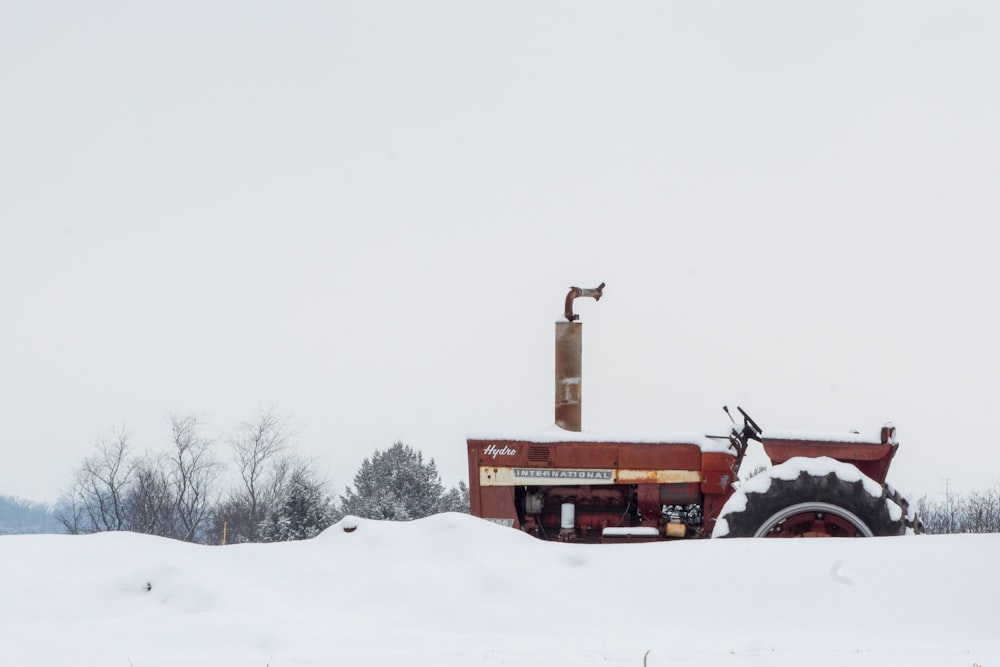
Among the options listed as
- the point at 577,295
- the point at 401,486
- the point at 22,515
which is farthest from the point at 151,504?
Answer: the point at 22,515

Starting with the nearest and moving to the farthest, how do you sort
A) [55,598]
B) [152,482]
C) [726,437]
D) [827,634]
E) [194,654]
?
[194,654], [827,634], [55,598], [726,437], [152,482]

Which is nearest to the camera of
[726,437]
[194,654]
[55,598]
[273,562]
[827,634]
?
[194,654]

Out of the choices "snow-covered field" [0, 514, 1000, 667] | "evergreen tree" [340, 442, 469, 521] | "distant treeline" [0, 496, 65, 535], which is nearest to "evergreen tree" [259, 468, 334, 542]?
"evergreen tree" [340, 442, 469, 521]

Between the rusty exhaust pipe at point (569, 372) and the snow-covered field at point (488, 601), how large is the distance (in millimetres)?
2676

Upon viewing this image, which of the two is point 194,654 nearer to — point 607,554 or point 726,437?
point 607,554

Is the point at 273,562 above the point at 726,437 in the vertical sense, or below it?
below

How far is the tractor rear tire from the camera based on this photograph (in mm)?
8258

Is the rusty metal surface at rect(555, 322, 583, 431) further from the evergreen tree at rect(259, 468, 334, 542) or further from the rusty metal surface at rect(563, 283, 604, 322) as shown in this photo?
the evergreen tree at rect(259, 468, 334, 542)

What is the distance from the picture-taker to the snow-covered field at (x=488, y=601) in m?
5.62

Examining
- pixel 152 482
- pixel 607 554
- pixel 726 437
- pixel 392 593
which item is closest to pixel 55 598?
pixel 392 593

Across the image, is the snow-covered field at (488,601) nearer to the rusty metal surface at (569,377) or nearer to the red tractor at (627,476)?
the red tractor at (627,476)

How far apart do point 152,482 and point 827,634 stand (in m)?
48.7

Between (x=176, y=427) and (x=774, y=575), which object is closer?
(x=774, y=575)

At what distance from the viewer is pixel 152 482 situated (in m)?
50.4
